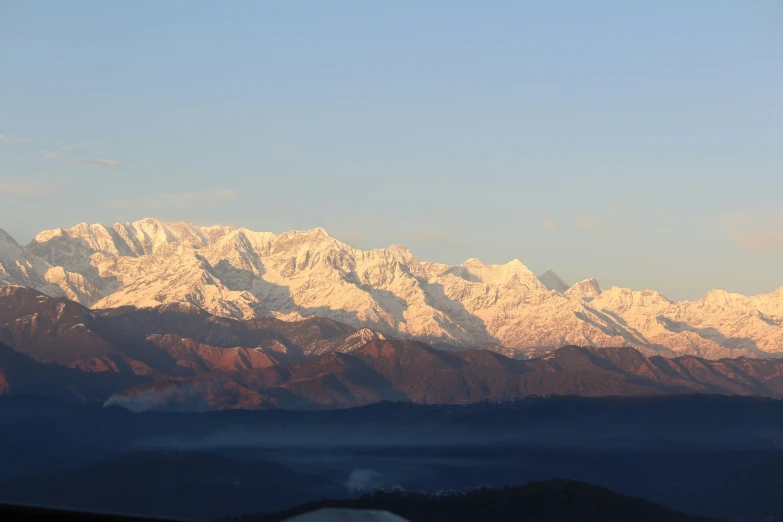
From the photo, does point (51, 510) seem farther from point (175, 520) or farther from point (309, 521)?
point (309, 521)

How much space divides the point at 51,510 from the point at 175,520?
3.97ft

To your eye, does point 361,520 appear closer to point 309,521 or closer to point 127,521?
point 309,521

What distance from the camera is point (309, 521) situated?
1341cm

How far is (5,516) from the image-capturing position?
35.7 ft

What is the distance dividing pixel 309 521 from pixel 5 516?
3796 mm

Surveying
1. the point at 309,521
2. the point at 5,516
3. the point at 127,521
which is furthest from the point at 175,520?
the point at 309,521

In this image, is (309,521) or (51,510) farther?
(309,521)

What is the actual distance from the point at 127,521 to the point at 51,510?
0.84 m

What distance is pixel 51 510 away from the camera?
1105cm

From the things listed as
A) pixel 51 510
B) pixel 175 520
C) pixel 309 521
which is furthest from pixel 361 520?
pixel 51 510

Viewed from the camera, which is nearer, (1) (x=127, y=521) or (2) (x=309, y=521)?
(1) (x=127, y=521)

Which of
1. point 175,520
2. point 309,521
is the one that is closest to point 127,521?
point 175,520

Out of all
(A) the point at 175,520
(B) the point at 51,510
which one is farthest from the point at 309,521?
(B) the point at 51,510

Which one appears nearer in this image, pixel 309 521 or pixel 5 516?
pixel 5 516
